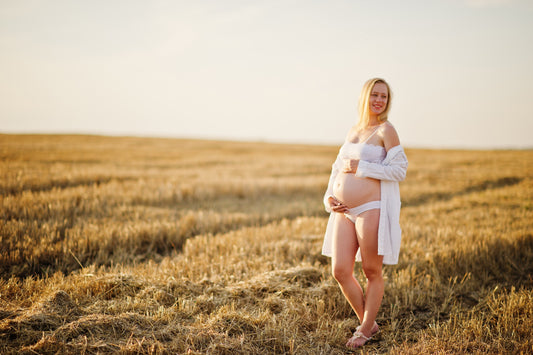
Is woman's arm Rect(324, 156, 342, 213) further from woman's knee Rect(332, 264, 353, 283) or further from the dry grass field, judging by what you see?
the dry grass field

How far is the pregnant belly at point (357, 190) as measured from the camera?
10.9ft

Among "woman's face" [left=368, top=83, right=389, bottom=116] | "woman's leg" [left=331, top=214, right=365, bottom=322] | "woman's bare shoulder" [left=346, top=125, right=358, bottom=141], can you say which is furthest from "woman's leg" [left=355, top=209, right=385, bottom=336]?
"woman's face" [left=368, top=83, right=389, bottom=116]

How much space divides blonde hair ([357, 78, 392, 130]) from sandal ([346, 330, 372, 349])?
7.49 ft

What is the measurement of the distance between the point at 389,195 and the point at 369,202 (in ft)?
0.74

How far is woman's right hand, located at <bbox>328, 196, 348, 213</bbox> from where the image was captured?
3.42 meters

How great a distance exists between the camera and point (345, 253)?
340cm

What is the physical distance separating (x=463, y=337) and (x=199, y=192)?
31.9ft

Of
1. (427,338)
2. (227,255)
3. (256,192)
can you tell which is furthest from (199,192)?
(427,338)

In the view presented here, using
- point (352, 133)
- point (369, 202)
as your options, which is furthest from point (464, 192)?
point (369, 202)

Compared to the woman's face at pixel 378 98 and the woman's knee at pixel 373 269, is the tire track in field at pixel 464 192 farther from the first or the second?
the woman's face at pixel 378 98

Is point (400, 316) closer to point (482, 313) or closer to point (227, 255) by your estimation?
point (482, 313)

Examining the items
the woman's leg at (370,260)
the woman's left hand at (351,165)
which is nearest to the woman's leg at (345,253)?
the woman's leg at (370,260)

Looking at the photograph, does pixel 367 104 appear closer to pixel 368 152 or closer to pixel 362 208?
pixel 368 152

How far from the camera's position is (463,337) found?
341 cm
